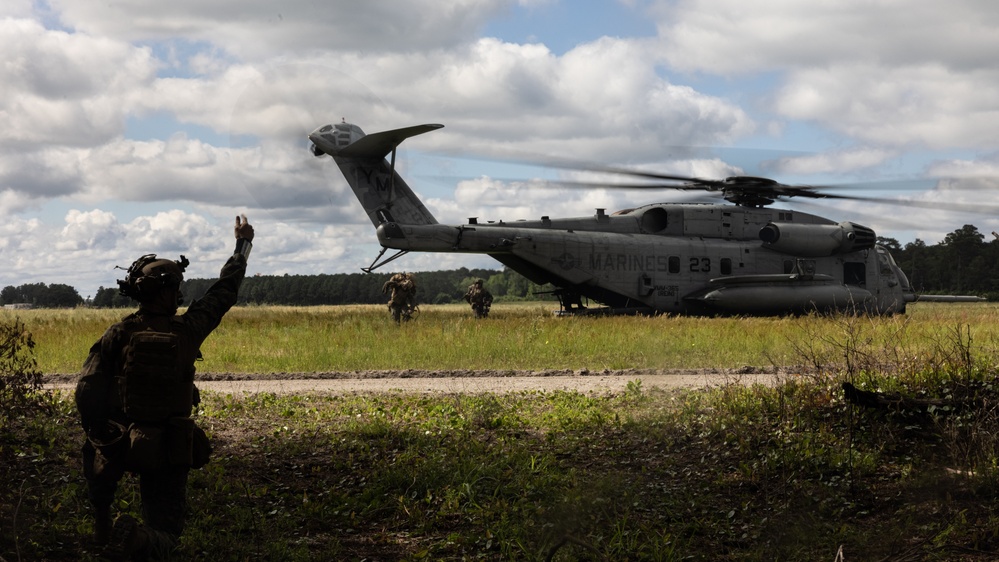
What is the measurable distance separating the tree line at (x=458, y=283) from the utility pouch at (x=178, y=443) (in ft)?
99.6

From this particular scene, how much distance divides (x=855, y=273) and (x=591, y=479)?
76.5 ft

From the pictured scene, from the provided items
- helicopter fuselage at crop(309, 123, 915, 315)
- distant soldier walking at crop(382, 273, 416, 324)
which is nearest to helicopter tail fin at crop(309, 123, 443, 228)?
helicopter fuselage at crop(309, 123, 915, 315)

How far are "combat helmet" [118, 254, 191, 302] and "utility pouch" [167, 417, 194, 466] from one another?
2.65 ft

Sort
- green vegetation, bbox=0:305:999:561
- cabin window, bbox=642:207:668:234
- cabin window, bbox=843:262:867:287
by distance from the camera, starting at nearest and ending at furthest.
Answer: green vegetation, bbox=0:305:999:561, cabin window, bbox=642:207:668:234, cabin window, bbox=843:262:867:287

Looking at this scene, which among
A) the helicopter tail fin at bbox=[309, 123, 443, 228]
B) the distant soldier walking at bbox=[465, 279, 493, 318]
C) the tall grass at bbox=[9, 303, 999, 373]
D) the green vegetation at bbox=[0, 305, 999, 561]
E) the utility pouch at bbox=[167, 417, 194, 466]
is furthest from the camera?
the distant soldier walking at bbox=[465, 279, 493, 318]

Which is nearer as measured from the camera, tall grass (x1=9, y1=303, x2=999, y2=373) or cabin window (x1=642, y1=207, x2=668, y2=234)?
tall grass (x1=9, y1=303, x2=999, y2=373)

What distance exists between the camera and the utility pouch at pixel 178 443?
17.8 ft

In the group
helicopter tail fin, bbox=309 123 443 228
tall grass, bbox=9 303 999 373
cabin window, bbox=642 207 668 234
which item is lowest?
tall grass, bbox=9 303 999 373

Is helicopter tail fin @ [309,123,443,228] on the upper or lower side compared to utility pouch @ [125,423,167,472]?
upper

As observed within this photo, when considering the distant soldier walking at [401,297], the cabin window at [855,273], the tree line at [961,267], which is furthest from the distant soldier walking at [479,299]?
the tree line at [961,267]

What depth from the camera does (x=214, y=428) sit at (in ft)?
30.3

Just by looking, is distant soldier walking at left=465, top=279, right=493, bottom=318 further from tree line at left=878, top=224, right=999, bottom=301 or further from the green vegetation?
tree line at left=878, top=224, right=999, bottom=301

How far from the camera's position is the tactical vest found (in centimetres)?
532

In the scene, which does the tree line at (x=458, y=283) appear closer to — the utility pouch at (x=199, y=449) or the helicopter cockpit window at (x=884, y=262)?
the helicopter cockpit window at (x=884, y=262)
